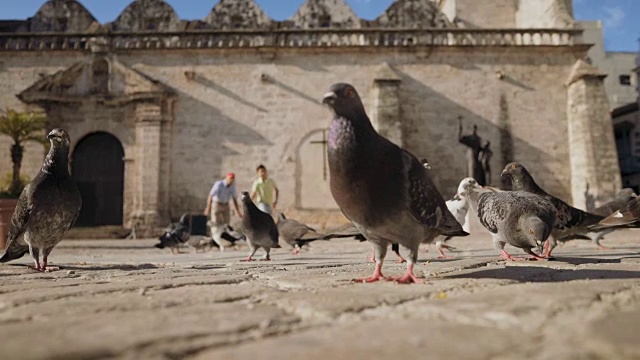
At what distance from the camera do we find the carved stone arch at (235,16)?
18281mm

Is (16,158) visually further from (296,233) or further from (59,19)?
(296,233)

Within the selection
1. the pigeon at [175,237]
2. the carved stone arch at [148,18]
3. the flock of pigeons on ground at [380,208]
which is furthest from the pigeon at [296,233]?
the carved stone arch at [148,18]

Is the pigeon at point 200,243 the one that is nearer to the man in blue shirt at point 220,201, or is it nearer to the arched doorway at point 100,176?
the man in blue shirt at point 220,201

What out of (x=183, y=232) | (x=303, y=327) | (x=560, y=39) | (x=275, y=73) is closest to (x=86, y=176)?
(x=275, y=73)

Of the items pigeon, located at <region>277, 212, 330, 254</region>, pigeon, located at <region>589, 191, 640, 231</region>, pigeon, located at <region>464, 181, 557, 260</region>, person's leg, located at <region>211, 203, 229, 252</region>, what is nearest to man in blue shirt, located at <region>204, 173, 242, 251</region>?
person's leg, located at <region>211, 203, 229, 252</region>

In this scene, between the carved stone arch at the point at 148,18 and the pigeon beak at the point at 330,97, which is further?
the carved stone arch at the point at 148,18

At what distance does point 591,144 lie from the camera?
14.2 m

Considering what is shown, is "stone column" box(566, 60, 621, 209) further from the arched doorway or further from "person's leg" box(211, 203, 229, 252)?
the arched doorway

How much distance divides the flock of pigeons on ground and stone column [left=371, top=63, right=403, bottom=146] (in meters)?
7.80

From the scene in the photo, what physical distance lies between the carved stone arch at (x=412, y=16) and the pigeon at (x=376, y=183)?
665 inches

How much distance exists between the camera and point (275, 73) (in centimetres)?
1573

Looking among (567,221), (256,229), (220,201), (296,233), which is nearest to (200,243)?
(220,201)

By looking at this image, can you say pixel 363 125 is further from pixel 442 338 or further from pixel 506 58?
pixel 506 58

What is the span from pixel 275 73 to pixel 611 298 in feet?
48.8
